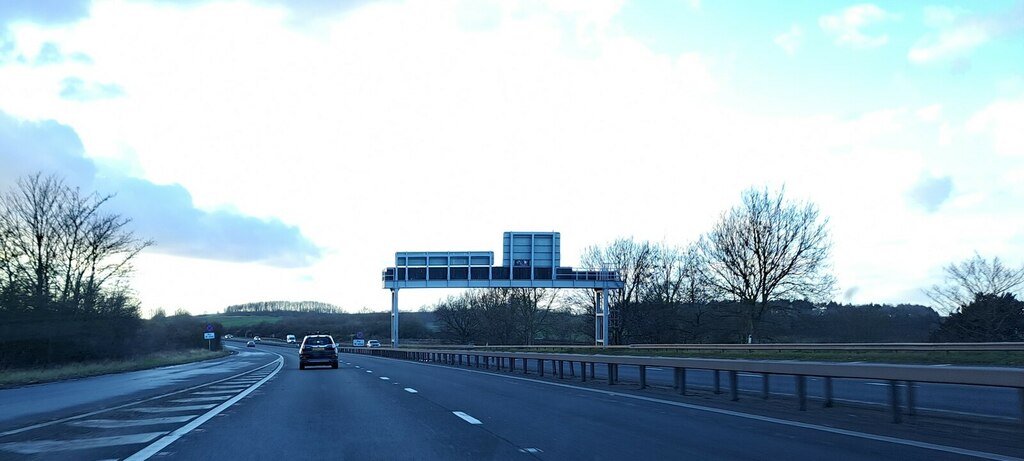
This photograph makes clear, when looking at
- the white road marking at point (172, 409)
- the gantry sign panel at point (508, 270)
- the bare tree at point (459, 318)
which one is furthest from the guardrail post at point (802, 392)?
the bare tree at point (459, 318)

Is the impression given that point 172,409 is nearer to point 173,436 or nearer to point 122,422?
point 122,422

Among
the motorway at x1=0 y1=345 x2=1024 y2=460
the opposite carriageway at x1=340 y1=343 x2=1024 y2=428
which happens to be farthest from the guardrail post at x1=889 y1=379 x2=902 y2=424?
the motorway at x1=0 y1=345 x2=1024 y2=460

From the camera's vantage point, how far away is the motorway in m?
9.23

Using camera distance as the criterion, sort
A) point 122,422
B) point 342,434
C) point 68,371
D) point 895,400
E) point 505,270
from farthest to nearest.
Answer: point 505,270 < point 68,371 < point 122,422 < point 895,400 < point 342,434

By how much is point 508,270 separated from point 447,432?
179 ft

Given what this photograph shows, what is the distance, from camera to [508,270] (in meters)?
65.9

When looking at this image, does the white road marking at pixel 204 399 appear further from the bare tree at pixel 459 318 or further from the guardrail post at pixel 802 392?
the bare tree at pixel 459 318

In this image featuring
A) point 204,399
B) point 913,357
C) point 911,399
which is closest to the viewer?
point 911,399

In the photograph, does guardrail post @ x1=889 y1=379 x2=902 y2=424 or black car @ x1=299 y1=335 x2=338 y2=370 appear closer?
guardrail post @ x1=889 y1=379 x2=902 y2=424

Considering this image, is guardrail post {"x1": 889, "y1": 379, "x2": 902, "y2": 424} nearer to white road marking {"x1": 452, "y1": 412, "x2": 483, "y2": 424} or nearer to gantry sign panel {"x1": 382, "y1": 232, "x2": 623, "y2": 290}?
white road marking {"x1": 452, "y1": 412, "x2": 483, "y2": 424}

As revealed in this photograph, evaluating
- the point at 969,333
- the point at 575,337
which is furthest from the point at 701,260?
the point at 575,337

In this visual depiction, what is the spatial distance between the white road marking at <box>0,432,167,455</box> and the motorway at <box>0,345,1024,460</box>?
19 millimetres

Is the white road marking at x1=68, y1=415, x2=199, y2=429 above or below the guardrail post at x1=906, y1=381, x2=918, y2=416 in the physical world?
below

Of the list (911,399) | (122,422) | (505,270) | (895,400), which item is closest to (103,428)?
(122,422)
